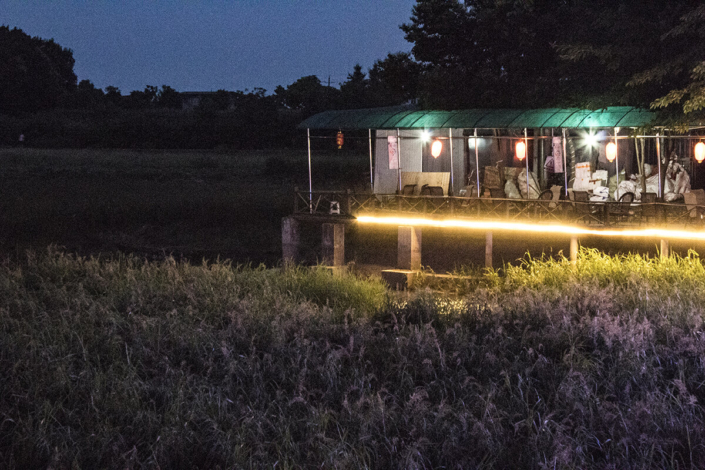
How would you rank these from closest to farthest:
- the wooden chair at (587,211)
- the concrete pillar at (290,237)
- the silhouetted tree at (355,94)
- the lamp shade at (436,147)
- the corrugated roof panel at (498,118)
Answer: the wooden chair at (587,211) → the corrugated roof panel at (498,118) → the concrete pillar at (290,237) → the lamp shade at (436,147) → the silhouetted tree at (355,94)

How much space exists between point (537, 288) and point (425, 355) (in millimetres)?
4518

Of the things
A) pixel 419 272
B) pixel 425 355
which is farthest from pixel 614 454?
pixel 419 272

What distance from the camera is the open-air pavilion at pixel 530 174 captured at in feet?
52.7

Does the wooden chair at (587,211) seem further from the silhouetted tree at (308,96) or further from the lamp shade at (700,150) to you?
the silhouetted tree at (308,96)

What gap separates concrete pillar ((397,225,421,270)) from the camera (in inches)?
714

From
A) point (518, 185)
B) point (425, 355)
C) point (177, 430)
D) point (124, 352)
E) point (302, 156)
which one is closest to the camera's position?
point (177, 430)

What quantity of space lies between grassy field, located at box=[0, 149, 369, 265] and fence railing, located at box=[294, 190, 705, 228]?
449 centimetres

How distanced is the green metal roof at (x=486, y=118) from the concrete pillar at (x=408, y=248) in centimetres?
250

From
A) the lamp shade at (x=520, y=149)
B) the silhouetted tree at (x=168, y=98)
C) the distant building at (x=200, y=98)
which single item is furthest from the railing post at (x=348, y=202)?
the silhouetted tree at (x=168, y=98)

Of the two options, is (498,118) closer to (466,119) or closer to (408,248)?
(466,119)

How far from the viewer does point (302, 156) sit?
49750 mm

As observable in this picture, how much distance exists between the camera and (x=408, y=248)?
59.6 feet

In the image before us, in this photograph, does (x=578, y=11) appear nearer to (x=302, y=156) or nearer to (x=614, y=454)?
(x=614, y=454)

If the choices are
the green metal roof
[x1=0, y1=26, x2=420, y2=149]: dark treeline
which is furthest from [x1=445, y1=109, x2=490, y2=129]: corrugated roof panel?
[x1=0, y1=26, x2=420, y2=149]: dark treeline
